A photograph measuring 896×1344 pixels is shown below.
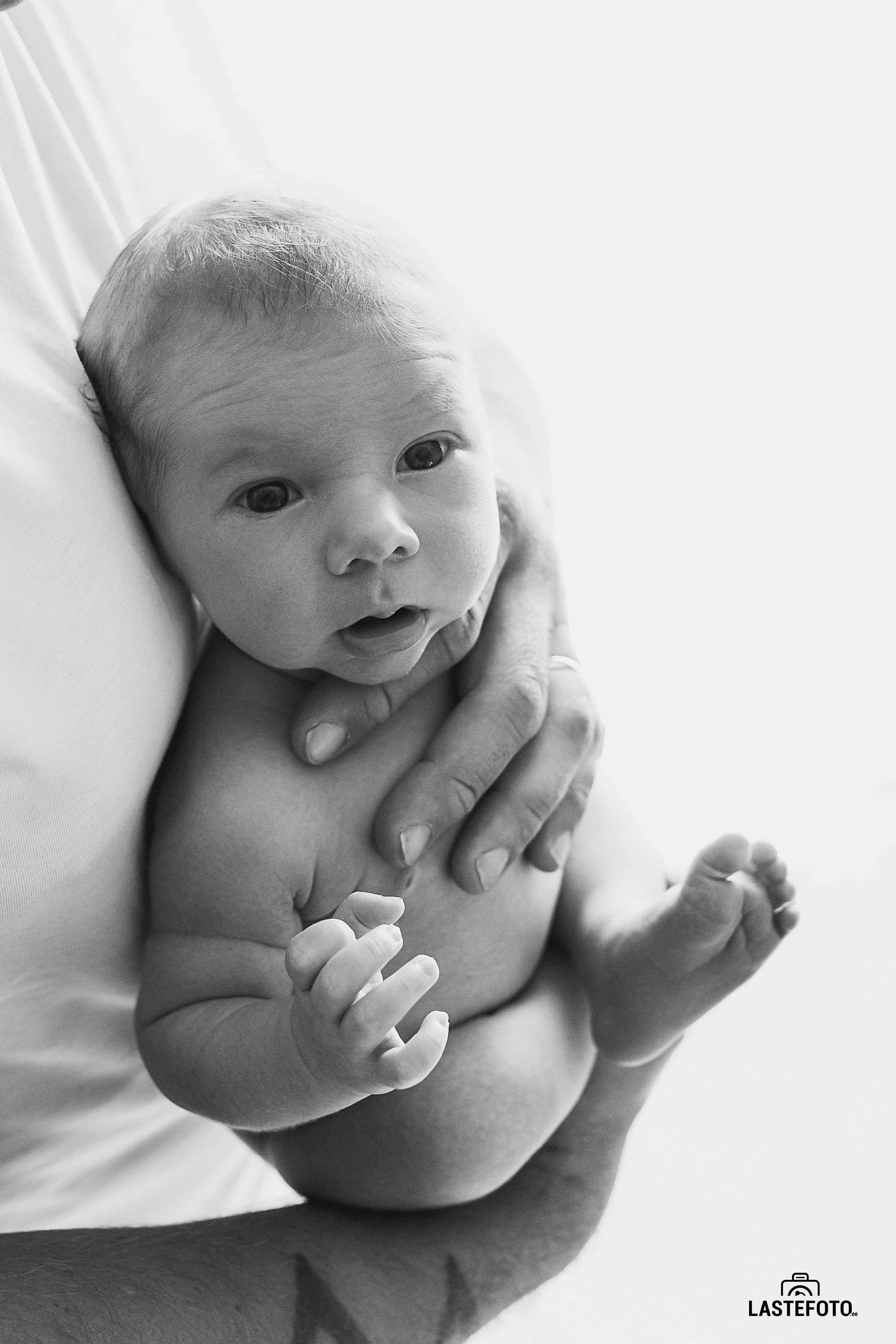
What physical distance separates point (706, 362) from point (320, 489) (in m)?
1.08

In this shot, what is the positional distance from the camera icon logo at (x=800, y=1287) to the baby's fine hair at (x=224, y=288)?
1100 mm

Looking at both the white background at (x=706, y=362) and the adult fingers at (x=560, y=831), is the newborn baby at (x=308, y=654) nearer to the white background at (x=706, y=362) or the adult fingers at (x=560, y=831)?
the adult fingers at (x=560, y=831)

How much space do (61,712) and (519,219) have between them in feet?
3.98

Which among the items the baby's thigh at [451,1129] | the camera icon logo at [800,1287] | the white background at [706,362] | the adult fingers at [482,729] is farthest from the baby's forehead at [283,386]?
the camera icon logo at [800,1287]

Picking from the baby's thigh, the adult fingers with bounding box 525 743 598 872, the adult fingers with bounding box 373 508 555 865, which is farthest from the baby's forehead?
the baby's thigh

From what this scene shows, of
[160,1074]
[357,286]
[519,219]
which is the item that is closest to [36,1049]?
[160,1074]

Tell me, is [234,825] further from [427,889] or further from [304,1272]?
[304,1272]

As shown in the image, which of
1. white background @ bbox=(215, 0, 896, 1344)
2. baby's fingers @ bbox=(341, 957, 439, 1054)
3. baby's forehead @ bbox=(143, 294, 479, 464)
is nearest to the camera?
baby's fingers @ bbox=(341, 957, 439, 1054)

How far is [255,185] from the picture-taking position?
0.82 m

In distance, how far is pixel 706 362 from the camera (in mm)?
1706

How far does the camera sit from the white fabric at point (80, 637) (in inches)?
28.0

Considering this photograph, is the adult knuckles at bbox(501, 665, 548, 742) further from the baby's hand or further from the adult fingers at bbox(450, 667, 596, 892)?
the baby's hand

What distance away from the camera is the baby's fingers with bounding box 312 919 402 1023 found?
651 mm

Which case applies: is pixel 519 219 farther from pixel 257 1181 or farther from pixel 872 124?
pixel 257 1181
